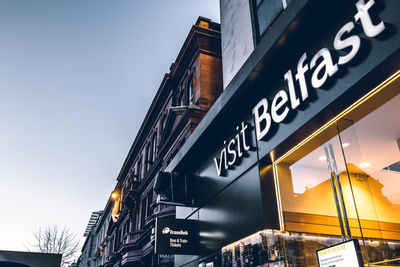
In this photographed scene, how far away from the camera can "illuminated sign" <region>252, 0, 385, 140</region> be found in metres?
4.41

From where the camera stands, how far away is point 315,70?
17.1 feet

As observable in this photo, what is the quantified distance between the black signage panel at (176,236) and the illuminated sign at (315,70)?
4.27 metres

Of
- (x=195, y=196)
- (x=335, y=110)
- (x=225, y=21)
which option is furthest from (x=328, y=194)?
(x=225, y=21)

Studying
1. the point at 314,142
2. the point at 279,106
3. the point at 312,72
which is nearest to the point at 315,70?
the point at 312,72

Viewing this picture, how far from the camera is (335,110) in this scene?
5.14 m

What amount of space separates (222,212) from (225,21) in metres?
6.64

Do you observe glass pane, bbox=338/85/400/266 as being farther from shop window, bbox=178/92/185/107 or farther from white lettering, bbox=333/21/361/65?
shop window, bbox=178/92/185/107


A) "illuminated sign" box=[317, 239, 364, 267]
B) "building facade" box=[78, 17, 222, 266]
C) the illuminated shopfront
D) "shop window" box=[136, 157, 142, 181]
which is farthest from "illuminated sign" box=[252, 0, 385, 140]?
"shop window" box=[136, 157, 142, 181]

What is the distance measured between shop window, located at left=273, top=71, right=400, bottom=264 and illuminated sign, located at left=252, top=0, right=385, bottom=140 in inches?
26.2

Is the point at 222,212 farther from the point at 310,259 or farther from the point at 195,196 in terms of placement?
the point at 310,259

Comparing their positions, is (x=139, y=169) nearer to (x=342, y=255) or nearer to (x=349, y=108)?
(x=349, y=108)

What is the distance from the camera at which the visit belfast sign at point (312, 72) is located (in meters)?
4.41

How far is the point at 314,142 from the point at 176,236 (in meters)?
5.12

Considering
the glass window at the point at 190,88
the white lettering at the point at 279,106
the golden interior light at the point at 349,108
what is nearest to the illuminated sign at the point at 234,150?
the golden interior light at the point at 349,108
